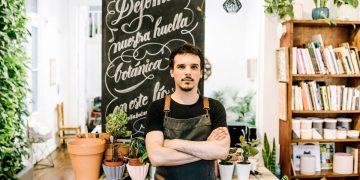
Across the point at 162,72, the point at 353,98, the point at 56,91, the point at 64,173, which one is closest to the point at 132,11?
the point at 162,72

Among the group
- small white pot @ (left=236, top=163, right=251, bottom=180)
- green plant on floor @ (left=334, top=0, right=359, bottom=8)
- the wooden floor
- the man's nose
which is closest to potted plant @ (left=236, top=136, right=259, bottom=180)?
small white pot @ (left=236, top=163, right=251, bottom=180)

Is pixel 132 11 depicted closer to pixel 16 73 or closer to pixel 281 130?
pixel 16 73

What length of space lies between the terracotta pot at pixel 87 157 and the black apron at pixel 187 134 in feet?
2.18

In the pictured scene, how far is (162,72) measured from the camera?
3354 mm

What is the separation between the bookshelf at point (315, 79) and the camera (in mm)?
4070

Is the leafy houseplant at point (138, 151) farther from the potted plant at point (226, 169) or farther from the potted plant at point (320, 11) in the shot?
the potted plant at point (320, 11)

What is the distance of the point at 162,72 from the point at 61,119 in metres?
5.43

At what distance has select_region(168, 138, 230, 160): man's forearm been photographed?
2256mm

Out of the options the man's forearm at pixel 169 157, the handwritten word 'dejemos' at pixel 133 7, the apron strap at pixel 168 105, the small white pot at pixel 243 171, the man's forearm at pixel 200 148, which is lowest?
the small white pot at pixel 243 171

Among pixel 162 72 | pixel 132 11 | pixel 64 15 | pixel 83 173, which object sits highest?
pixel 64 15

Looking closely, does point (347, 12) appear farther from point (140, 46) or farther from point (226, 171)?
point (226, 171)

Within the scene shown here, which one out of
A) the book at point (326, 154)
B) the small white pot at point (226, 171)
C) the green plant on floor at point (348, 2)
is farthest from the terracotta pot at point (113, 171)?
the green plant on floor at point (348, 2)

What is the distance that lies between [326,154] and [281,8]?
157 cm

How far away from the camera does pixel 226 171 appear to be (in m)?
2.85
